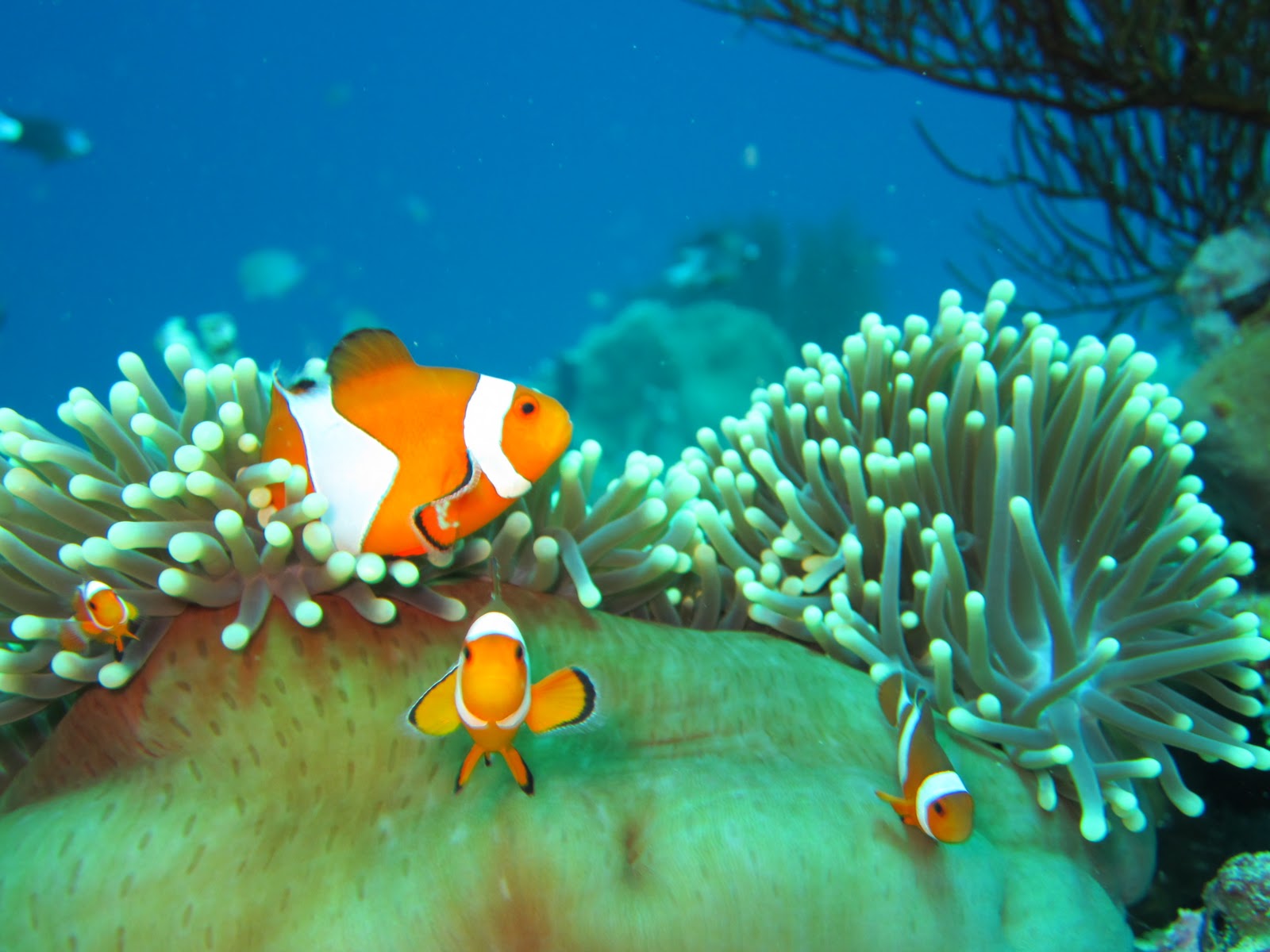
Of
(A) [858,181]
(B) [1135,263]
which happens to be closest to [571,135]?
(A) [858,181]

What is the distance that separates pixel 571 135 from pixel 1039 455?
155ft

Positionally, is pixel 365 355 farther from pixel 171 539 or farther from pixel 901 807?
pixel 901 807

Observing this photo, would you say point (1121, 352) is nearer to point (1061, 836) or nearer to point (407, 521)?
point (1061, 836)

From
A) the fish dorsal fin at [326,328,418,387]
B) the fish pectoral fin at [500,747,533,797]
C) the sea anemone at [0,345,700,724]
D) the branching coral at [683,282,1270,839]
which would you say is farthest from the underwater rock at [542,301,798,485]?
the fish pectoral fin at [500,747,533,797]

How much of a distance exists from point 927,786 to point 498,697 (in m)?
0.75

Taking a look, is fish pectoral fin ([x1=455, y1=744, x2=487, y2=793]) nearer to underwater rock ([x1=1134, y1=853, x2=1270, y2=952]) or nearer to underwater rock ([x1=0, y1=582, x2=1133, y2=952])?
underwater rock ([x1=0, y1=582, x2=1133, y2=952])

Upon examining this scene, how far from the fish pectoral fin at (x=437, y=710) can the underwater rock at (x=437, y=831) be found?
20 cm

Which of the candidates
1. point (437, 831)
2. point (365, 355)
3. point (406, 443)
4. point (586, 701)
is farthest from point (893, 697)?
point (365, 355)

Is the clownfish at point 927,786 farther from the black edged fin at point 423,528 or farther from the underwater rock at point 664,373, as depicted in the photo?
the underwater rock at point 664,373

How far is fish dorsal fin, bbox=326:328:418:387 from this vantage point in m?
1.37

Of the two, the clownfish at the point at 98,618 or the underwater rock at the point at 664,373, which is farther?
the underwater rock at the point at 664,373

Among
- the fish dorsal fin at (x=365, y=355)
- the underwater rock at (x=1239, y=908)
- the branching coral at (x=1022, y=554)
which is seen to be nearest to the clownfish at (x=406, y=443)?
the fish dorsal fin at (x=365, y=355)

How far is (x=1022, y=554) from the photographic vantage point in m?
1.68

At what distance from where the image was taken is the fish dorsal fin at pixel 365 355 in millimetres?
1365
